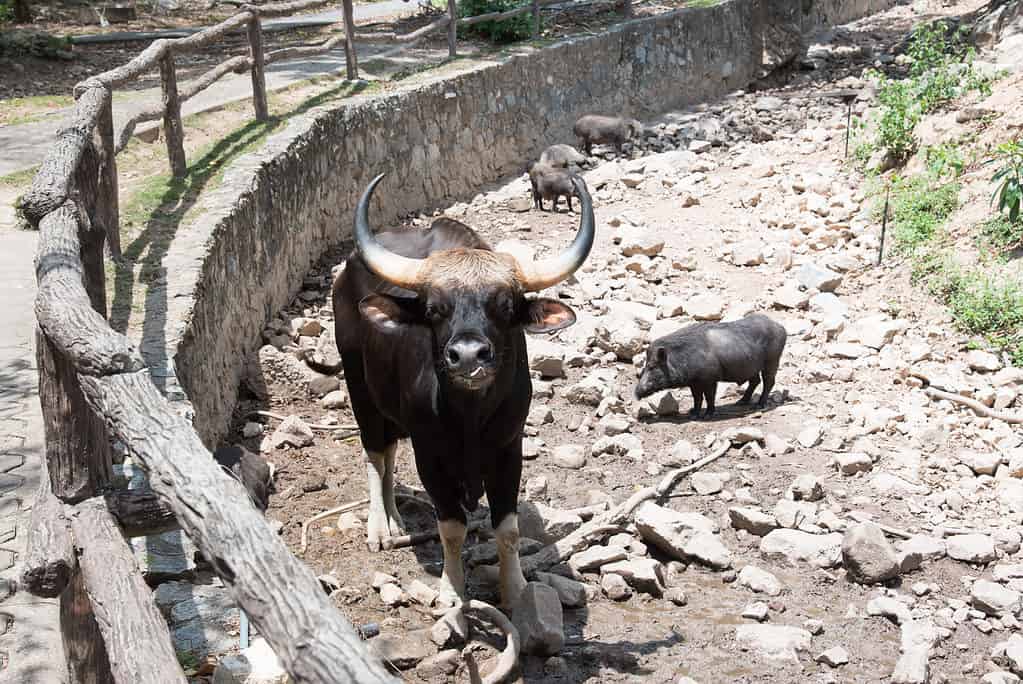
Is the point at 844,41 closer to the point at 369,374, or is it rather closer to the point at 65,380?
the point at 369,374

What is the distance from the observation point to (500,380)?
494 cm

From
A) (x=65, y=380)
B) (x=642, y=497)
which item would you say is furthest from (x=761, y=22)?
(x=65, y=380)

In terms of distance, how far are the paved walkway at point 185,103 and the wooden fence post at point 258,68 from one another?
78 centimetres

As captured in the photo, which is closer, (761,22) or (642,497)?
(642,497)

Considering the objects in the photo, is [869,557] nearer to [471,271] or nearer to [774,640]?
[774,640]

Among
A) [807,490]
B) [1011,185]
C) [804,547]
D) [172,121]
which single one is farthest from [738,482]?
[172,121]

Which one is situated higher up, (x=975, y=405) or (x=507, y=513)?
(x=507, y=513)

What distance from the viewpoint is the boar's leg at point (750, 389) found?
27.0 feet

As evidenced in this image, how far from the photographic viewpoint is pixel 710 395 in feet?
26.9

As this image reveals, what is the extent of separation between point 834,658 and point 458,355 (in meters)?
2.24

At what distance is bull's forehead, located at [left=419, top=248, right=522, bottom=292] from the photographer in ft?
15.6

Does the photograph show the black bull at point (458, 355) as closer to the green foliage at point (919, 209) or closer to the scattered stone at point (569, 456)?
the scattered stone at point (569, 456)

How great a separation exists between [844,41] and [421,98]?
1491 cm

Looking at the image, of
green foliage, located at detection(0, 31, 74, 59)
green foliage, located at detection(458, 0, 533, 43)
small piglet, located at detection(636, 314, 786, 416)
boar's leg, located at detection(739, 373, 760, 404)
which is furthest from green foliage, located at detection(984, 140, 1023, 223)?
green foliage, located at detection(0, 31, 74, 59)
